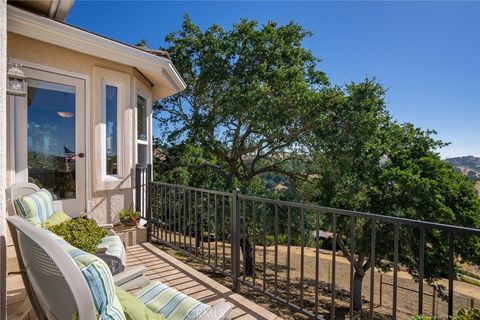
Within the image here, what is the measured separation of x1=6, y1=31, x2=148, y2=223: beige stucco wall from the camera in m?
3.51

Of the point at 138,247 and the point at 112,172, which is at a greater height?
the point at 112,172

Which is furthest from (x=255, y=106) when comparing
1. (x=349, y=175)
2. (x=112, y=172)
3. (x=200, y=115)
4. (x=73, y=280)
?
(x=73, y=280)

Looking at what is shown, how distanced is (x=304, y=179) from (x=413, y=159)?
4.56 meters

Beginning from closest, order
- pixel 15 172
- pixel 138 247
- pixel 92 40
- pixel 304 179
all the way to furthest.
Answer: pixel 15 172 → pixel 92 40 → pixel 138 247 → pixel 304 179

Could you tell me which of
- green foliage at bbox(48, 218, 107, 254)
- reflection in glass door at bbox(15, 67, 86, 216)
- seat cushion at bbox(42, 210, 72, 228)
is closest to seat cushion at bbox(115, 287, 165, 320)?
green foliage at bbox(48, 218, 107, 254)

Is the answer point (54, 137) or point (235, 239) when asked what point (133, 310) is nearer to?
point (235, 239)

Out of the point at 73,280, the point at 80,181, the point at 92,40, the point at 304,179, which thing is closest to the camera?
the point at 73,280

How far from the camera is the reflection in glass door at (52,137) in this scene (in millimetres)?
3703

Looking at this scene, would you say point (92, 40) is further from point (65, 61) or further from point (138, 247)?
point (138, 247)

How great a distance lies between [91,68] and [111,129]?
0.96 meters

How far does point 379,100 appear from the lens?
919cm

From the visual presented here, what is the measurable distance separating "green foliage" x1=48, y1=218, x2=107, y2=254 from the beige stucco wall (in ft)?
6.73

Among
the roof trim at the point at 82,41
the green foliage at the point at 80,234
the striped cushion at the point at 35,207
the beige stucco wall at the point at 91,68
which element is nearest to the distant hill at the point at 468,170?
the roof trim at the point at 82,41

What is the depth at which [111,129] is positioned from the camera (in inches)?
178
